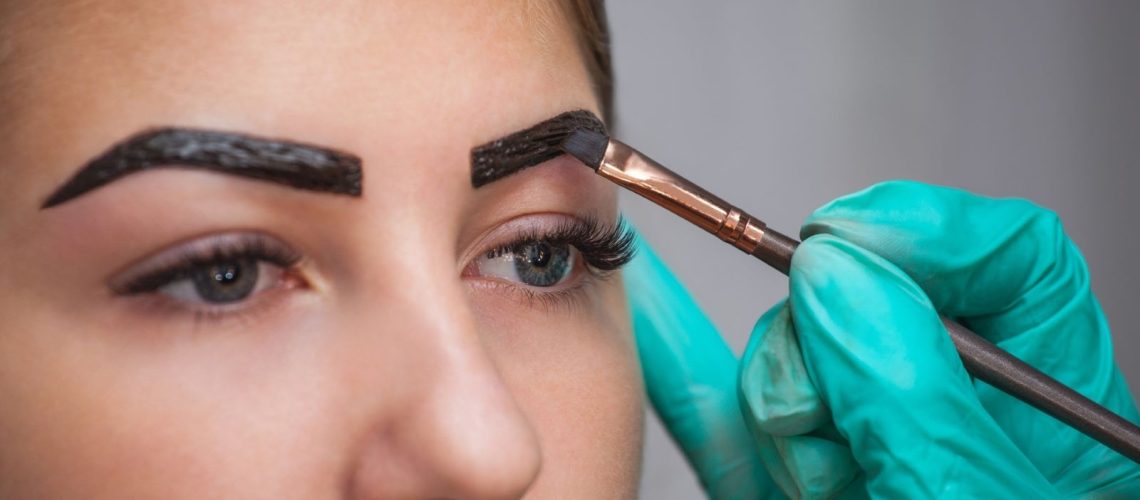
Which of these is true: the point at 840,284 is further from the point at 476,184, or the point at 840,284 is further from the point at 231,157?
the point at 231,157

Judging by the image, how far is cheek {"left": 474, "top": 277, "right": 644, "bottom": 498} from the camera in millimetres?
889

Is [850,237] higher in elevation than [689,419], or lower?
higher

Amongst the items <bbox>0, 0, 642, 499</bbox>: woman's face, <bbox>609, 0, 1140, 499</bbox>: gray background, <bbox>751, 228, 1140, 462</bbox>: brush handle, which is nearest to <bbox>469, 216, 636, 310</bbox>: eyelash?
<bbox>0, 0, 642, 499</bbox>: woman's face

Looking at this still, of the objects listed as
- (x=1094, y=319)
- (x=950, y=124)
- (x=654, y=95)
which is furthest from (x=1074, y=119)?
(x=1094, y=319)

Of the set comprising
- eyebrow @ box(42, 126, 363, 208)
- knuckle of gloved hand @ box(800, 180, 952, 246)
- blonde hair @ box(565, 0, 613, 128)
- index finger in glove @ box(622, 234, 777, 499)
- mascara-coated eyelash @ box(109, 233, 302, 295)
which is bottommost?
index finger in glove @ box(622, 234, 777, 499)

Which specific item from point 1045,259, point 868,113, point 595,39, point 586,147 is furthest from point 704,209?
point 868,113

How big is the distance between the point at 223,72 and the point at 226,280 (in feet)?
0.49

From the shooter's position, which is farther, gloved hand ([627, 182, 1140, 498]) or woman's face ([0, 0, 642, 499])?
gloved hand ([627, 182, 1140, 498])

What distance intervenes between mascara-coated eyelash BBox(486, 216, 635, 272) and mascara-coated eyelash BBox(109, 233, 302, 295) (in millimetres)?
194

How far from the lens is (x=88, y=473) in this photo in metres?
0.76

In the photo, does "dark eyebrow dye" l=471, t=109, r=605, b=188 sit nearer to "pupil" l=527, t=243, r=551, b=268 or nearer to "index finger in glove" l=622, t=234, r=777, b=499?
"pupil" l=527, t=243, r=551, b=268

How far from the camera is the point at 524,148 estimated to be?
879 millimetres

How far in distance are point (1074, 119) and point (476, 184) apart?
162cm

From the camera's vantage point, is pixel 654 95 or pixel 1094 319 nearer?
pixel 1094 319
